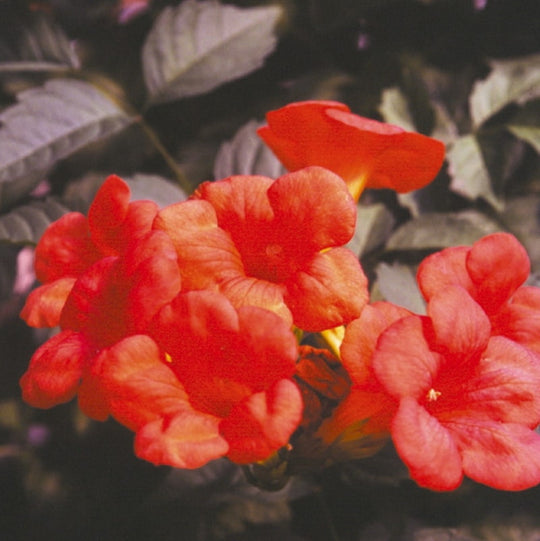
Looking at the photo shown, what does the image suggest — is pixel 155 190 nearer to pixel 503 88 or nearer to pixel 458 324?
pixel 458 324

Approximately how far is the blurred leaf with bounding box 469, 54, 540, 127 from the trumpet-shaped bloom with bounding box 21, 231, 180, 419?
0.96m

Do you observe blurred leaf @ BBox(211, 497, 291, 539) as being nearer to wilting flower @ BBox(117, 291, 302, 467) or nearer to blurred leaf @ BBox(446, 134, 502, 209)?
wilting flower @ BBox(117, 291, 302, 467)

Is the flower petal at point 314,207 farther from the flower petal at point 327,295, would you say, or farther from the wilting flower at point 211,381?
the wilting flower at point 211,381

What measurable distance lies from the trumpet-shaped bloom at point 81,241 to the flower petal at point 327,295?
219mm

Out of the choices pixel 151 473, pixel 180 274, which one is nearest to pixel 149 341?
pixel 180 274

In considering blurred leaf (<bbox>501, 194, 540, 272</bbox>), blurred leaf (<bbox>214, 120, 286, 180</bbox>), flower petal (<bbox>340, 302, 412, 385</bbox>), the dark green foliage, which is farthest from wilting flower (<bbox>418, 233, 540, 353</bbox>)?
blurred leaf (<bbox>214, 120, 286, 180</bbox>)

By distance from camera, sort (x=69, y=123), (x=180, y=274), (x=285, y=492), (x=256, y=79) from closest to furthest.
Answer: (x=180, y=274) < (x=285, y=492) < (x=69, y=123) < (x=256, y=79)

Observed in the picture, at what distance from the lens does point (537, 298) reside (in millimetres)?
805

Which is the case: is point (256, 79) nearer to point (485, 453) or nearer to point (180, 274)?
point (180, 274)

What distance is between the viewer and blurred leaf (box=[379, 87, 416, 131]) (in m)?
1.29

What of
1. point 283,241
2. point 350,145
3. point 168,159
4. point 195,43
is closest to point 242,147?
point 168,159

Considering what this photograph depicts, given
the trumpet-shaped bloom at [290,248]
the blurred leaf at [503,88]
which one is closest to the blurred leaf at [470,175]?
the blurred leaf at [503,88]

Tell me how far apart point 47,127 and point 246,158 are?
0.41 meters

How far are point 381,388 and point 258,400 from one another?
0.45ft
